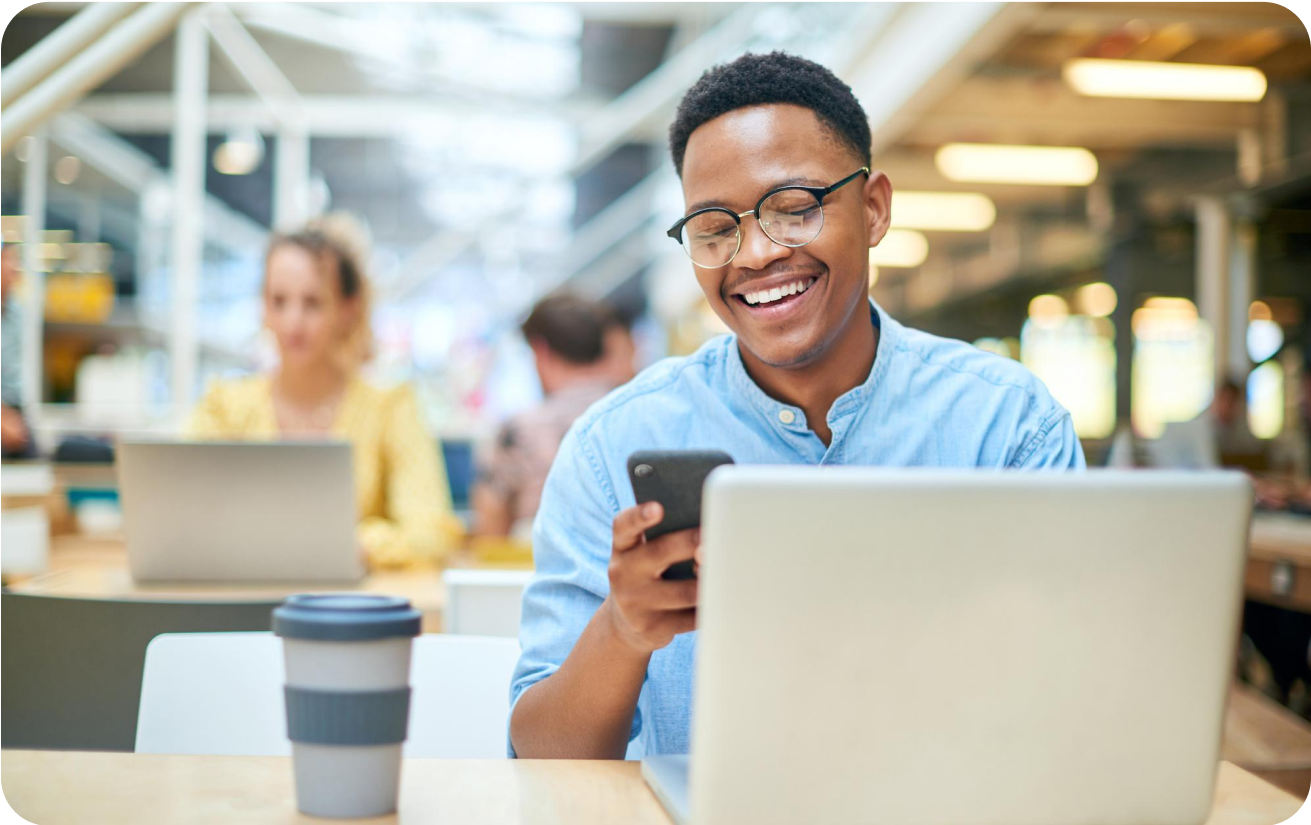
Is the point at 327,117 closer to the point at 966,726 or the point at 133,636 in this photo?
the point at 133,636

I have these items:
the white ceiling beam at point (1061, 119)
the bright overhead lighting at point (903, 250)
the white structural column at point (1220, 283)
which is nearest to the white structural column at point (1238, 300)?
the white structural column at point (1220, 283)

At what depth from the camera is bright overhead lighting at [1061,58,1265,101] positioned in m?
5.34

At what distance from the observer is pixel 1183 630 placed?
749mm

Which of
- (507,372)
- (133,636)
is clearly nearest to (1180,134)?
(133,636)

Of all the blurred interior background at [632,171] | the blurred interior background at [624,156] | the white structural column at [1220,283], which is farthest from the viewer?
the white structural column at [1220,283]

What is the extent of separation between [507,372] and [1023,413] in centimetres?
1245

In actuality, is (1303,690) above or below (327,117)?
below

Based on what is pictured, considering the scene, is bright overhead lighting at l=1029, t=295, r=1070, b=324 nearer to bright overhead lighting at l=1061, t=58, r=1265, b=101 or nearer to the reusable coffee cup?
bright overhead lighting at l=1061, t=58, r=1265, b=101

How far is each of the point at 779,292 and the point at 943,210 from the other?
8.31m

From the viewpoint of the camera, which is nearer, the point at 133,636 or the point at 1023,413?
the point at 1023,413

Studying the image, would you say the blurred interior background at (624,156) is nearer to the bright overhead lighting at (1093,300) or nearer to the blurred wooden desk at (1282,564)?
the bright overhead lighting at (1093,300)

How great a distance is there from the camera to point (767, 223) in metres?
1.28

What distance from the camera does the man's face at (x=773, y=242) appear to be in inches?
50.1

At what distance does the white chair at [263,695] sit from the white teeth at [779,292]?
50cm
